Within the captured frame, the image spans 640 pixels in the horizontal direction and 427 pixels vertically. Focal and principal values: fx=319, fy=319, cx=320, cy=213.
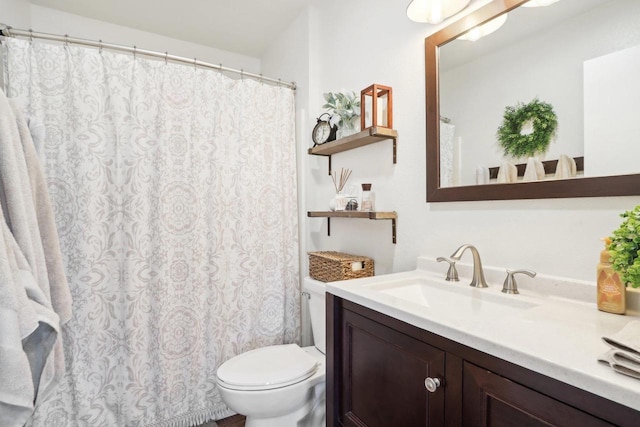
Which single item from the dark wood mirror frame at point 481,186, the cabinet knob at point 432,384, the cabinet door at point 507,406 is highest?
the dark wood mirror frame at point 481,186

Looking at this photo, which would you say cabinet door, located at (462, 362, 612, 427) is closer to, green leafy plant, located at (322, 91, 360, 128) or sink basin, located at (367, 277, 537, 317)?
sink basin, located at (367, 277, 537, 317)

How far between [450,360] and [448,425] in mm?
154

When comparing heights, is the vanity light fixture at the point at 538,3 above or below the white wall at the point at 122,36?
below

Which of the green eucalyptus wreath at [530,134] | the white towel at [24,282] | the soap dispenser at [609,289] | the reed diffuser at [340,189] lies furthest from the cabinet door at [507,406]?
the reed diffuser at [340,189]

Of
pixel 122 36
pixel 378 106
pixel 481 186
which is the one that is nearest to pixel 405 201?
pixel 481 186

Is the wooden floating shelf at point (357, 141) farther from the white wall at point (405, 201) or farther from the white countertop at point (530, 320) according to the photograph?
the white countertop at point (530, 320)

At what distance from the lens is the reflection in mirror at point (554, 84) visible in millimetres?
876

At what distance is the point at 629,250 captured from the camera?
0.65 meters

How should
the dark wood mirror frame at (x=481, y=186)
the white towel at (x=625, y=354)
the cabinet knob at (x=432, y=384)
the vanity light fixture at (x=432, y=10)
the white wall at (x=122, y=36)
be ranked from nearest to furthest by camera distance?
the white towel at (x=625, y=354), the cabinet knob at (x=432, y=384), the dark wood mirror frame at (x=481, y=186), the vanity light fixture at (x=432, y=10), the white wall at (x=122, y=36)

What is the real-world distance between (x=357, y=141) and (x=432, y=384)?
47.1 inches

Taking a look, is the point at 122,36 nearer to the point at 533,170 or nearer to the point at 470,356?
the point at 533,170

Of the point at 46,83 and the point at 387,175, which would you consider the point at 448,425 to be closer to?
the point at 387,175

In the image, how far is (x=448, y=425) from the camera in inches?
29.8

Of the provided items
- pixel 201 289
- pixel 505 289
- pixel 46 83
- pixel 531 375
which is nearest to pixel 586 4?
pixel 505 289
